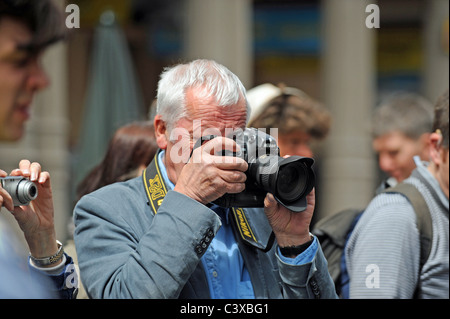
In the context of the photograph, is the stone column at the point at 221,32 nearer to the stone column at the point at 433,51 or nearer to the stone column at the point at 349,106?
the stone column at the point at 349,106

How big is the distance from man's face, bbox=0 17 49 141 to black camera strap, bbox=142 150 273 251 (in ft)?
1.38

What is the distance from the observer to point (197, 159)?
1496mm

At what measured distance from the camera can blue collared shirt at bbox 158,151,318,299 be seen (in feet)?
5.19

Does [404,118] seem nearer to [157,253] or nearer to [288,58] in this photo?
[157,253]

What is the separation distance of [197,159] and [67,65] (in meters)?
6.12

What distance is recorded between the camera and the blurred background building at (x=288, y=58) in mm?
6863

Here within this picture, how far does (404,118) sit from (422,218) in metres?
1.12

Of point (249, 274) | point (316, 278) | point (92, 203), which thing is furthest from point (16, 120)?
point (316, 278)

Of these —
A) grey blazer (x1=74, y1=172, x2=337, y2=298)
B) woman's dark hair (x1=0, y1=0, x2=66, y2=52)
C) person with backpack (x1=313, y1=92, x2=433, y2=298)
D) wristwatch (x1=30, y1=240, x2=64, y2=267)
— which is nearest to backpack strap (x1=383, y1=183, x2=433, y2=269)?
grey blazer (x1=74, y1=172, x2=337, y2=298)

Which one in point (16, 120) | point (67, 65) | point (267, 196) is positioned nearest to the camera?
point (16, 120)

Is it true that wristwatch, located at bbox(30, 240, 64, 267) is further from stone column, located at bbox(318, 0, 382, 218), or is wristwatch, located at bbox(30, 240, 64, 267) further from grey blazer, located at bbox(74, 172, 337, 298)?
stone column, located at bbox(318, 0, 382, 218)

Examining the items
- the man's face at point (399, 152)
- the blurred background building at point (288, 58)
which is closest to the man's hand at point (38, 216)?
the man's face at point (399, 152)

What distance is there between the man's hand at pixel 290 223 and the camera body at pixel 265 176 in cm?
5
